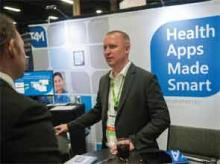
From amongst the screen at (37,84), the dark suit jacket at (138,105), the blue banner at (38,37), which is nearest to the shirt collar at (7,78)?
the dark suit jacket at (138,105)

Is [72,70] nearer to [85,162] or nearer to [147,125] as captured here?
[147,125]

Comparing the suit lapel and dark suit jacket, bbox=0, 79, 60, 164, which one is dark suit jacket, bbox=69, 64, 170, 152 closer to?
the suit lapel

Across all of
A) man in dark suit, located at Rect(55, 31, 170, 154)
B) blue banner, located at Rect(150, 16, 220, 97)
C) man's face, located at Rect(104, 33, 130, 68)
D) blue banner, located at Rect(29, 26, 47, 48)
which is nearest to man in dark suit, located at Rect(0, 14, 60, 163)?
man in dark suit, located at Rect(55, 31, 170, 154)

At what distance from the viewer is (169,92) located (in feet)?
11.8

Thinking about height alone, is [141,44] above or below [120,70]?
above

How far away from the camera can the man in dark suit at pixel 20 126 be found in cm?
82

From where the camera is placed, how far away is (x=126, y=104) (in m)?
2.29

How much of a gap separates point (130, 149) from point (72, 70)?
266 centimetres

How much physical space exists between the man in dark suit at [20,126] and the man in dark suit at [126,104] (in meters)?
1.24

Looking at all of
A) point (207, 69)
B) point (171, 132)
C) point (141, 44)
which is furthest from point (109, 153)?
point (141, 44)

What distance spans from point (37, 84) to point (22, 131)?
3.86 metres

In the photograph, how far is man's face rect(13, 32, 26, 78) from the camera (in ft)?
3.02

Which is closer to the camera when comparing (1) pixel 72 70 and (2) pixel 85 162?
(2) pixel 85 162

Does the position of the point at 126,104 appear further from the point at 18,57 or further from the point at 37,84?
the point at 37,84
